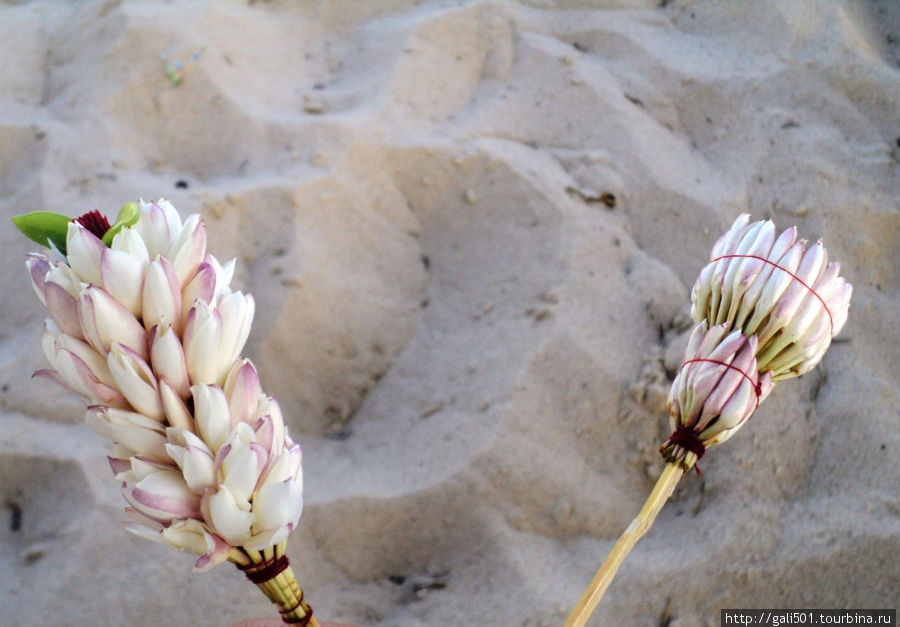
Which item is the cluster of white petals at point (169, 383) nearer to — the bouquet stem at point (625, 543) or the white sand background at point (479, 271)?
the bouquet stem at point (625, 543)

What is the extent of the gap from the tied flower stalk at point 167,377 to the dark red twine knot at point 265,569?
0.06ft

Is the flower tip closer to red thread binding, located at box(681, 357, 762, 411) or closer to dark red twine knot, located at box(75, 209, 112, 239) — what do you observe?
dark red twine knot, located at box(75, 209, 112, 239)

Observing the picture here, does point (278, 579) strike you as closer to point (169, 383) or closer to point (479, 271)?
point (169, 383)

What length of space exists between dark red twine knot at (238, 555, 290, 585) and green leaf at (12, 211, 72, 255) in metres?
0.24

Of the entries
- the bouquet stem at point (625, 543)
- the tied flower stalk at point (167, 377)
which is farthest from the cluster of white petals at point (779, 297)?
the tied flower stalk at point (167, 377)

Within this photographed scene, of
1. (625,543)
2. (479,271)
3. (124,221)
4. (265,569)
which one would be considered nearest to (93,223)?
(124,221)

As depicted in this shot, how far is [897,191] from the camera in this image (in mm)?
1235

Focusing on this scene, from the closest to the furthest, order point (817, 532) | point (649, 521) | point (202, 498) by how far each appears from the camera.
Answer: point (202, 498)
point (649, 521)
point (817, 532)

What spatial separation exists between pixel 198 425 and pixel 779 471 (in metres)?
0.78

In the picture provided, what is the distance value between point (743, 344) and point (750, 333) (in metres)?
0.02

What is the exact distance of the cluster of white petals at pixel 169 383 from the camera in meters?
0.46

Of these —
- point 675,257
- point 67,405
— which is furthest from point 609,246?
point 67,405

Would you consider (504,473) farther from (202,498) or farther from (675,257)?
(202,498)

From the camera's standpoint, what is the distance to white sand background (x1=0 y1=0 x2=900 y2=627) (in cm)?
92
